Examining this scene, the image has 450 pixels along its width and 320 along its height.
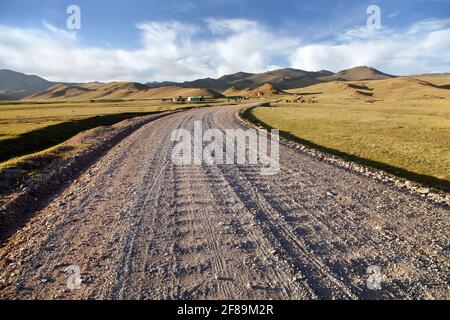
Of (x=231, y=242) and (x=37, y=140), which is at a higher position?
(x=37, y=140)

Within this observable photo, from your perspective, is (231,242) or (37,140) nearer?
(231,242)

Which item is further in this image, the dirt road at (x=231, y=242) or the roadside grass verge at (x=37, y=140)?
the roadside grass verge at (x=37, y=140)

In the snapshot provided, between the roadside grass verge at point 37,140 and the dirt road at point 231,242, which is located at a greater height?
the roadside grass verge at point 37,140

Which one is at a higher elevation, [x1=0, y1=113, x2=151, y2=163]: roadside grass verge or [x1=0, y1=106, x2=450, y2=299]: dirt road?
[x1=0, y1=113, x2=151, y2=163]: roadside grass verge

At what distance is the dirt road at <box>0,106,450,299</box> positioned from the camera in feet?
18.4

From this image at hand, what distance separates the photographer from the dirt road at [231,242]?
5609 mm

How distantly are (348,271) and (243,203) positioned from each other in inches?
167

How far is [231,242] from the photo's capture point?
7.34 meters

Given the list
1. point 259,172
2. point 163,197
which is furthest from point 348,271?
point 259,172

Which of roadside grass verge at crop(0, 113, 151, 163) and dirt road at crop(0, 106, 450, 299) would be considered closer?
dirt road at crop(0, 106, 450, 299)

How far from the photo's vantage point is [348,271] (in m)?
6.04
